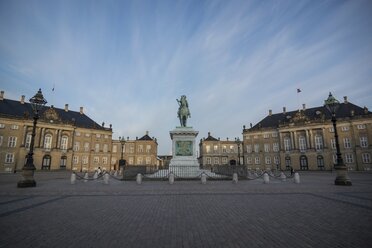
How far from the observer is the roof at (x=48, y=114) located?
162 feet

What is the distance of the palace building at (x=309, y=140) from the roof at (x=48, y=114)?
168 feet

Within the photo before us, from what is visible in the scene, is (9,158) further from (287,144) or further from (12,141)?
(287,144)

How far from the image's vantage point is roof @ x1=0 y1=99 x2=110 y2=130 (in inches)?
1946

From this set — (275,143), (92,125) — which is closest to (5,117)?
(92,125)

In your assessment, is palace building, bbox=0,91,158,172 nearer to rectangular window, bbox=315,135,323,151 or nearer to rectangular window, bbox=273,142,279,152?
rectangular window, bbox=273,142,279,152

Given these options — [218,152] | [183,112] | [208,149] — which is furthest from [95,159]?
[183,112]

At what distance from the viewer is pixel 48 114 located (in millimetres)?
54625

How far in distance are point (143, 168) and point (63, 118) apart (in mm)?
40995

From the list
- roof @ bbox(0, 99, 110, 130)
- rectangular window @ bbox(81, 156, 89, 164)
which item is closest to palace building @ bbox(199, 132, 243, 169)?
roof @ bbox(0, 99, 110, 130)

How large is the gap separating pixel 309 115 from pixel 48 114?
72481 mm

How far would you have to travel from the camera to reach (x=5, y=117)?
155 ft

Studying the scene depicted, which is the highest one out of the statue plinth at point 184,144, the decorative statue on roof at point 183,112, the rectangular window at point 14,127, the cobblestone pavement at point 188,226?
the rectangular window at point 14,127

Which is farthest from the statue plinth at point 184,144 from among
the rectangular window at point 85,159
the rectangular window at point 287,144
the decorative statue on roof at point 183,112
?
the rectangular window at point 85,159

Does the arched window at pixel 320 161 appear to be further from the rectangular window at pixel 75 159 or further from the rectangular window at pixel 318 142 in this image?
the rectangular window at pixel 75 159
